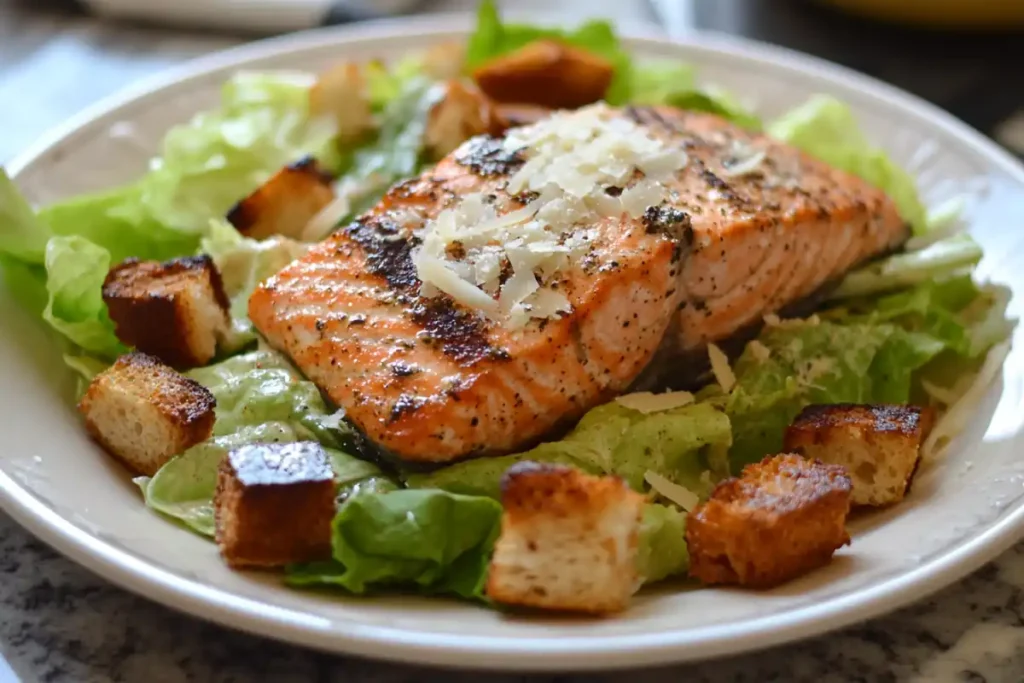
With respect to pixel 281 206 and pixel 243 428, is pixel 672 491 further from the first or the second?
pixel 281 206

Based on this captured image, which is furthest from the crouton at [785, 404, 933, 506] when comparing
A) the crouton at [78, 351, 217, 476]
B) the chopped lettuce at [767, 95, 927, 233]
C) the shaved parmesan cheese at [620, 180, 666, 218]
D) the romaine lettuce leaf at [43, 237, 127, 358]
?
the romaine lettuce leaf at [43, 237, 127, 358]

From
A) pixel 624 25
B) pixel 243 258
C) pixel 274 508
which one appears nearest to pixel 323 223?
pixel 243 258

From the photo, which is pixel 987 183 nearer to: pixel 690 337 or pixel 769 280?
pixel 769 280

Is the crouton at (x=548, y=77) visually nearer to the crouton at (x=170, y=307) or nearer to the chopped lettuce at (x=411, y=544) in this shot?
the crouton at (x=170, y=307)

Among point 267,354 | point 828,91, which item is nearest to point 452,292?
point 267,354

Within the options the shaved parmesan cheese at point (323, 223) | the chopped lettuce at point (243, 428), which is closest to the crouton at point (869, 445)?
the chopped lettuce at point (243, 428)

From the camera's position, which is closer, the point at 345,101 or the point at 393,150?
the point at 393,150
